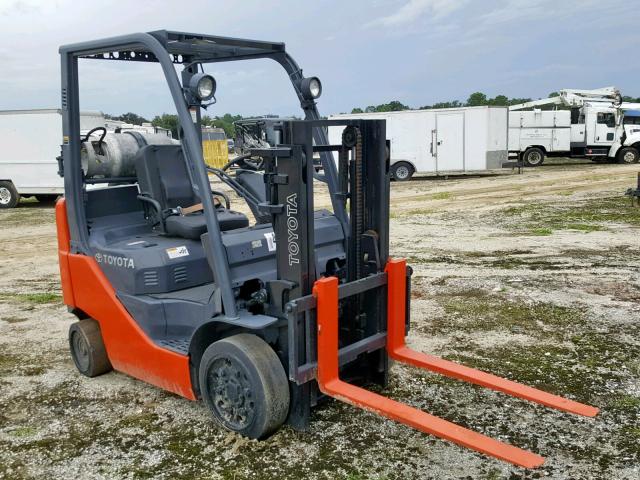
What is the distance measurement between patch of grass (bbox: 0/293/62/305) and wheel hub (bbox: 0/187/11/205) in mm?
11499

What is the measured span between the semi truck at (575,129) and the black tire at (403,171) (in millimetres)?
6584

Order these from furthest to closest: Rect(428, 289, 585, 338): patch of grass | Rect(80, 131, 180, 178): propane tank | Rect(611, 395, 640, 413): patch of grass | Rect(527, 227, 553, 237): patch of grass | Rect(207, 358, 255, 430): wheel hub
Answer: Rect(527, 227, 553, 237): patch of grass, Rect(428, 289, 585, 338): patch of grass, Rect(80, 131, 180, 178): propane tank, Rect(611, 395, 640, 413): patch of grass, Rect(207, 358, 255, 430): wheel hub

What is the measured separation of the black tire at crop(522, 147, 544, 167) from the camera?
95.8 ft

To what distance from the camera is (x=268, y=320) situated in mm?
3984

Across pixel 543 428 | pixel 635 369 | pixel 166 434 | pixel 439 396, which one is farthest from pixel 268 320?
pixel 635 369

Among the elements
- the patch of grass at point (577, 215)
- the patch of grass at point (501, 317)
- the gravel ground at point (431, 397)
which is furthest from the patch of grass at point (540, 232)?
the patch of grass at point (501, 317)

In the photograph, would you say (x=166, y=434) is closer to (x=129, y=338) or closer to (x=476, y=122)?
(x=129, y=338)

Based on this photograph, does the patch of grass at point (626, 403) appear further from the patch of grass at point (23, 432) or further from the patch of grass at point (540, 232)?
the patch of grass at point (540, 232)

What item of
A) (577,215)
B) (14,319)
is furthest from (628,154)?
(14,319)

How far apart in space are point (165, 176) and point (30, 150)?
49.3 feet

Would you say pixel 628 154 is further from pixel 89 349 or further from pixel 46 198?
pixel 89 349

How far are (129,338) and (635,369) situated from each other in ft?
13.2

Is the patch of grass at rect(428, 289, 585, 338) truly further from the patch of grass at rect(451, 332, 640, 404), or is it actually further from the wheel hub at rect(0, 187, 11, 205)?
the wheel hub at rect(0, 187, 11, 205)

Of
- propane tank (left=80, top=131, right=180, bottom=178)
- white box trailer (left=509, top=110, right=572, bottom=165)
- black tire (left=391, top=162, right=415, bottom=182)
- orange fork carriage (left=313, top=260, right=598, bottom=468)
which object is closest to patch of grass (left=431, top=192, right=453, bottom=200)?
black tire (left=391, top=162, right=415, bottom=182)
